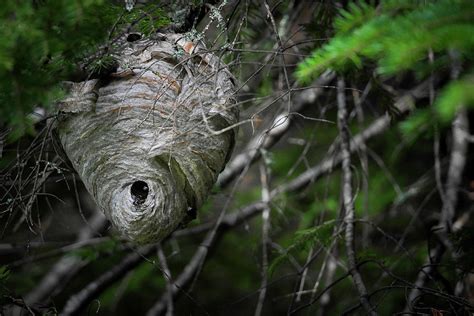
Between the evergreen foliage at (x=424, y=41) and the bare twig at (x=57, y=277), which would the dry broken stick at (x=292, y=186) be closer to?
the bare twig at (x=57, y=277)

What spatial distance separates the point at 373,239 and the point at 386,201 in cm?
51

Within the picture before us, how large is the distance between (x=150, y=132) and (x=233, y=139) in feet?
0.91

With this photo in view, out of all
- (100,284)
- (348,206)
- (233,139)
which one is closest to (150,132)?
(233,139)

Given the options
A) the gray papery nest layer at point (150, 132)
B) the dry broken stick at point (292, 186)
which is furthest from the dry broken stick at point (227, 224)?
the gray papery nest layer at point (150, 132)

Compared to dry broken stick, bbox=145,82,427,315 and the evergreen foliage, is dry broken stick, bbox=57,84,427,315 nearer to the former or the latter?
dry broken stick, bbox=145,82,427,315

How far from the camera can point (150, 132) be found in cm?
184

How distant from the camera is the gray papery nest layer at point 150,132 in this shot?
1814mm

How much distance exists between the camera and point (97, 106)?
1877mm

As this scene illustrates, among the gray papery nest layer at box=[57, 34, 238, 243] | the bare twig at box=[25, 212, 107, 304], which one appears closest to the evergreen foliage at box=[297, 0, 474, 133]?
the gray papery nest layer at box=[57, 34, 238, 243]

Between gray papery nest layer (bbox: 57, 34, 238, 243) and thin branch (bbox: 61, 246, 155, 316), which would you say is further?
thin branch (bbox: 61, 246, 155, 316)

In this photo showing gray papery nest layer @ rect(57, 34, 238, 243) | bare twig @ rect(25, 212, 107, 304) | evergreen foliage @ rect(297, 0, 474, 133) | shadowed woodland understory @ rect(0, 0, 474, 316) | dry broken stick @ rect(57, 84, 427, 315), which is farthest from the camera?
bare twig @ rect(25, 212, 107, 304)

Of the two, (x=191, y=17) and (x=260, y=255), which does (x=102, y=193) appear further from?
(x=260, y=255)

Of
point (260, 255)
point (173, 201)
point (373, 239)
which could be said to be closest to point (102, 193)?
point (173, 201)

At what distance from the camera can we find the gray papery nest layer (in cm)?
181
